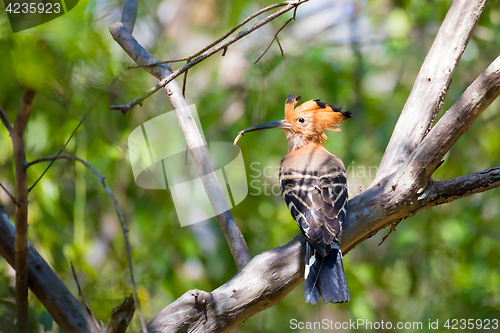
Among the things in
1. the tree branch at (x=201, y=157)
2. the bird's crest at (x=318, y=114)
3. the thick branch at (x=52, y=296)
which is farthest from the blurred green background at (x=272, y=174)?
the thick branch at (x=52, y=296)

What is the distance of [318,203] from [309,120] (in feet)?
3.34

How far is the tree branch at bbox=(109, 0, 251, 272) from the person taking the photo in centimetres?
219

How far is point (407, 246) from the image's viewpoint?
12.4 ft

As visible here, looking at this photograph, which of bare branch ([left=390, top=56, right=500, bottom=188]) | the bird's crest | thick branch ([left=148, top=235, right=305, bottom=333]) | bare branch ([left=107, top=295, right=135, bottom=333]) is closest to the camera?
bare branch ([left=107, top=295, right=135, bottom=333])

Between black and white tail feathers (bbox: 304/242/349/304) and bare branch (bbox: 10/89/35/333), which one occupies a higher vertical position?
bare branch (bbox: 10/89/35/333)

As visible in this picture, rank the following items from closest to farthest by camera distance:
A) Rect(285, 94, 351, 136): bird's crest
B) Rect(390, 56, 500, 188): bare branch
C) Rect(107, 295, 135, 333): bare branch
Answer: Rect(107, 295, 135, 333): bare branch
Rect(390, 56, 500, 188): bare branch
Rect(285, 94, 351, 136): bird's crest

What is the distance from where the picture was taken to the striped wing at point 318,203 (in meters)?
2.05

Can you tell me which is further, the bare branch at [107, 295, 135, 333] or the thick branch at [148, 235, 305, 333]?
the thick branch at [148, 235, 305, 333]

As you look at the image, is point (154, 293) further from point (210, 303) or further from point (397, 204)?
point (397, 204)

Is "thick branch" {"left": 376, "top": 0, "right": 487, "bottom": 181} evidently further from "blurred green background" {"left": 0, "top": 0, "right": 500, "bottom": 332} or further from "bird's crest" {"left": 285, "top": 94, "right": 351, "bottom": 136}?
"blurred green background" {"left": 0, "top": 0, "right": 500, "bottom": 332}

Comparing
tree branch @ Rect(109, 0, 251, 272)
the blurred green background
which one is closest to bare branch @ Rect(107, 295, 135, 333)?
tree branch @ Rect(109, 0, 251, 272)

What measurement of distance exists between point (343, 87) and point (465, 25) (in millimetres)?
1701

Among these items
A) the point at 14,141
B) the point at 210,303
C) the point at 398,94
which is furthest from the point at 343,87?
the point at 14,141

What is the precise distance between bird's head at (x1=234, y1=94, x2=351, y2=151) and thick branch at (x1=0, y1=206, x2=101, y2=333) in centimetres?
190
